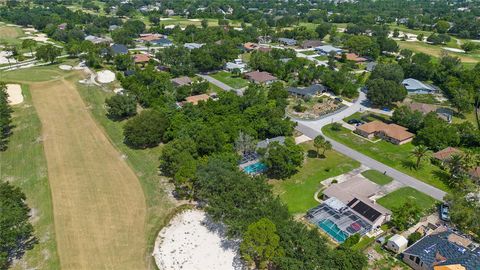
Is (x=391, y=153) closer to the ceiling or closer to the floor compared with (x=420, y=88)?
closer to the floor

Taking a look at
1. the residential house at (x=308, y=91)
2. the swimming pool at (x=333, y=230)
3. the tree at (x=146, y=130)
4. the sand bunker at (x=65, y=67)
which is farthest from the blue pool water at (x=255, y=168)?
the sand bunker at (x=65, y=67)

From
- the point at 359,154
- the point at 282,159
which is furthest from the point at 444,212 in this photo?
the point at 282,159

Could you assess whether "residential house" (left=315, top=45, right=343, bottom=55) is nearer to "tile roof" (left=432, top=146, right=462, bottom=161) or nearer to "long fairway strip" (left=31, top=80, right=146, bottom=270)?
"tile roof" (left=432, top=146, right=462, bottom=161)

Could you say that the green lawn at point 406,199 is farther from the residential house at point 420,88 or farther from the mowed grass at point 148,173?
the residential house at point 420,88

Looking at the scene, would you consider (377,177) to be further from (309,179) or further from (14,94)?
(14,94)

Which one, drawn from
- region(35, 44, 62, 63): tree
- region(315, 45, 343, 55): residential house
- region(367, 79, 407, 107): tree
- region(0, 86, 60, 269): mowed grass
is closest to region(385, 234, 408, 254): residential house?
region(0, 86, 60, 269): mowed grass

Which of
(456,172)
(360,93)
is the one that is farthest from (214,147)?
(360,93)

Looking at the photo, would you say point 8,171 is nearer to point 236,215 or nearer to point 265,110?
point 236,215
